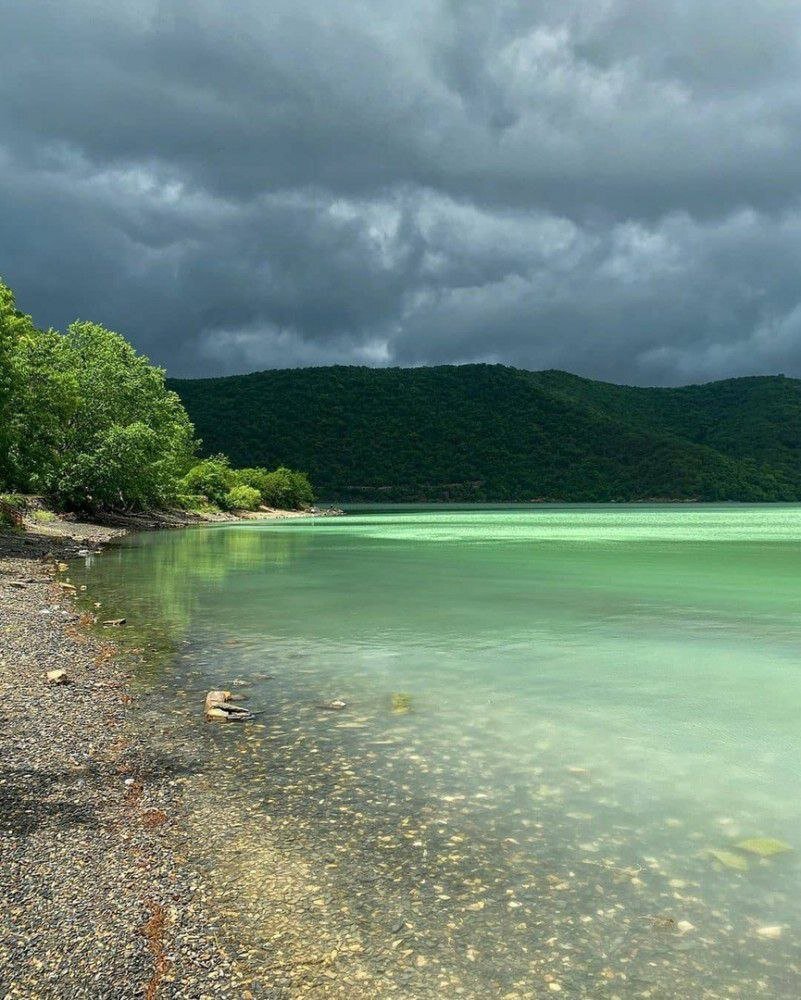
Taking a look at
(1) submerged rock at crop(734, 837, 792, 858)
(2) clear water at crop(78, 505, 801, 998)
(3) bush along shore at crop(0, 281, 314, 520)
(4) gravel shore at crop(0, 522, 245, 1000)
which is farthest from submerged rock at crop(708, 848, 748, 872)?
(3) bush along shore at crop(0, 281, 314, 520)

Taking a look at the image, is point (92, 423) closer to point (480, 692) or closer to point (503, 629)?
point (503, 629)

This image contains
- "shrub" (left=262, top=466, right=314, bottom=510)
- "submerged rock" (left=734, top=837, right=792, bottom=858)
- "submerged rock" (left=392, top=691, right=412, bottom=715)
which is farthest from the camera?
"shrub" (left=262, top=466, right=314, bottom=510)

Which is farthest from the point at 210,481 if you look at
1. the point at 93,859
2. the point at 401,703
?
the point at 93,859

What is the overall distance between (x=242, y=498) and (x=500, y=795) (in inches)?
4358

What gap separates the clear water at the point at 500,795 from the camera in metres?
5.66

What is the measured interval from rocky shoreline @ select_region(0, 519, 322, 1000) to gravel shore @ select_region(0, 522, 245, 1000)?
0.01m

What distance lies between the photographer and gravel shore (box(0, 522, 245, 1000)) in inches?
204

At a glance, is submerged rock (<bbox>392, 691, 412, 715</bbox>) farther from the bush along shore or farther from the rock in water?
the bush along shore

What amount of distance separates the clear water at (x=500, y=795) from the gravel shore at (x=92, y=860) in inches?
15.6

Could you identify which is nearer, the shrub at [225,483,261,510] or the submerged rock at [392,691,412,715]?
the submerged rock at [392,691,412,715]

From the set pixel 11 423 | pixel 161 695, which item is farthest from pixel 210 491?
pixel 161 695

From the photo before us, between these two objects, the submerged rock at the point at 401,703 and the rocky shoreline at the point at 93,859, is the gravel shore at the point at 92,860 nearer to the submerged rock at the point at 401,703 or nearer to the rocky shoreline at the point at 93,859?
the rocky shoreline at the point at 93,859

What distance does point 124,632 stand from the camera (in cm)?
1892

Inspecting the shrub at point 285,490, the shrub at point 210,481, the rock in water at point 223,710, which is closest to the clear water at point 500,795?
the rock in water at point 223,710
